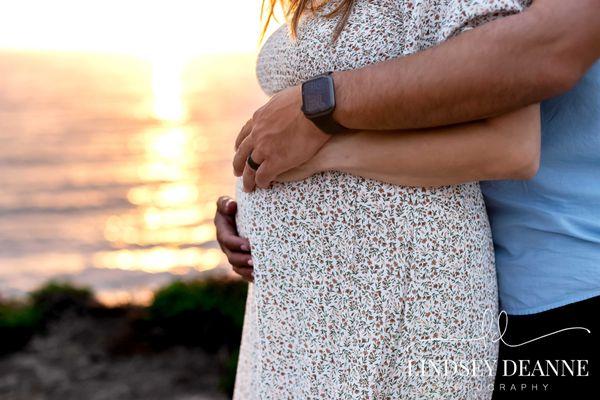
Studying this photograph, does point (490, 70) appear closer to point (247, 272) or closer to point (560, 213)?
point (560, 213)

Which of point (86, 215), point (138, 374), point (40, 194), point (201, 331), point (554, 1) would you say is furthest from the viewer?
point (40, 194)

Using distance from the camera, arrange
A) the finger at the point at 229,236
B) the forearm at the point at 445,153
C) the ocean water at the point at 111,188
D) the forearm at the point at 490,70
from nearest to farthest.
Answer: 1. the forearm at the point at 490,70
2. the forearm at the point at 445,153
3. the finger at the point at 229,236
4. the ocean water at the point at 111,188

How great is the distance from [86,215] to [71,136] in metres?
14.1

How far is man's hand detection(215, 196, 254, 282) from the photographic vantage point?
1.76 metres

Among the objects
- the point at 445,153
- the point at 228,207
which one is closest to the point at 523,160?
the point at 445,153

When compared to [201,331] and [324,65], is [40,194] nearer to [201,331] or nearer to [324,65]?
[201,331]

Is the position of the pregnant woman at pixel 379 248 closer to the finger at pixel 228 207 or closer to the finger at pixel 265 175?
the finger at pixel 265 175

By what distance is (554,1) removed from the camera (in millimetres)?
1242

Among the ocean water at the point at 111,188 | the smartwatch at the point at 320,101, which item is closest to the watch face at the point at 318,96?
the smartwatch at the point at 320,101

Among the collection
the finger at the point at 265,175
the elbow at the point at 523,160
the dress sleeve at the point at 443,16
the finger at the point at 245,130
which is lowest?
the elbow at the point at 523,160

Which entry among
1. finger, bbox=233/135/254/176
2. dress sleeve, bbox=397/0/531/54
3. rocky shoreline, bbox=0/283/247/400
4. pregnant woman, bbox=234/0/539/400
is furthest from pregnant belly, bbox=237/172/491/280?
rocky shoreline, bbox=0/283/247/400

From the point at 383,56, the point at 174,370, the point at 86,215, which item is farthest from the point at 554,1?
the point at 86,215

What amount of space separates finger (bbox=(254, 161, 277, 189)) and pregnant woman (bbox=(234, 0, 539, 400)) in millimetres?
29

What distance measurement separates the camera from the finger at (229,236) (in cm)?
177
